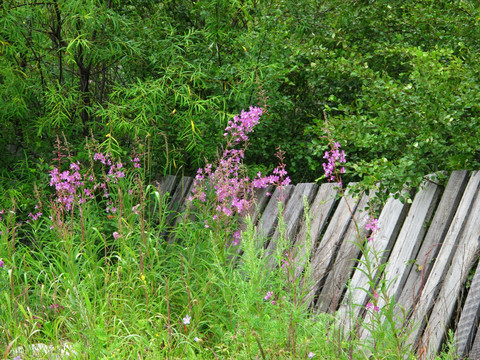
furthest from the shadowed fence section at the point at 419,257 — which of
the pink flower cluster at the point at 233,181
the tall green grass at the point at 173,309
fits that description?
the pink flower cluster at the point at 233,181

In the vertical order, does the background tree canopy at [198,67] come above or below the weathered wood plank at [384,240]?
above

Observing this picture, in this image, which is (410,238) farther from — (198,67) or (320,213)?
(198,67)

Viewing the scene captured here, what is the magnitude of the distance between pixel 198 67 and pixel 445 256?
276 cm

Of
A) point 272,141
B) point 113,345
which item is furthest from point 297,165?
point 113,345

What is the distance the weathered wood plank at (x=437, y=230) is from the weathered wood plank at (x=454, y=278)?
5.3 inches

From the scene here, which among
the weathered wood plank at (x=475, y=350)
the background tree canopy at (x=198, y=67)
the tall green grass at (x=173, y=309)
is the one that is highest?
the background tree canopy at (x=198, y=67)

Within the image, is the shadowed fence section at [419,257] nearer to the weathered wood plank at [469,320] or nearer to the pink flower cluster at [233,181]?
the weathered wood plank at [469,320]

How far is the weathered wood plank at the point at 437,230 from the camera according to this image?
281 centimetres

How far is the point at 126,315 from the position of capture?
2.91 m

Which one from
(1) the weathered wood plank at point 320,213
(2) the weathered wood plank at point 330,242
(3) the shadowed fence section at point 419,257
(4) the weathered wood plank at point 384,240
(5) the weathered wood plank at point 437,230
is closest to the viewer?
(3) the shadowed fence section at point 419,257

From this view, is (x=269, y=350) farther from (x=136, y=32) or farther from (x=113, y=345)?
(x=136, y=32)

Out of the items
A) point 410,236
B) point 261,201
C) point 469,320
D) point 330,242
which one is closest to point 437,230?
point 410,236

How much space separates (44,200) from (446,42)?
394cm

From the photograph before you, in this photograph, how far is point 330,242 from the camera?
3459 mm
